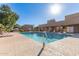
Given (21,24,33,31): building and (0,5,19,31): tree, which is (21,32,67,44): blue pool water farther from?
(0,5,19,31): tree

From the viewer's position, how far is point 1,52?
3.12 metres

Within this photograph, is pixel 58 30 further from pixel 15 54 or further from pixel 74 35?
pixel 15 54

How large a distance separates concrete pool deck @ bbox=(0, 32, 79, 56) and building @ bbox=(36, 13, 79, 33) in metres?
0.24

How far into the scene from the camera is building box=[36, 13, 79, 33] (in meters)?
3.32

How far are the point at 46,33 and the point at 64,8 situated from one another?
594mm

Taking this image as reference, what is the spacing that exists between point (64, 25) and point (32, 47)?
2.58ft

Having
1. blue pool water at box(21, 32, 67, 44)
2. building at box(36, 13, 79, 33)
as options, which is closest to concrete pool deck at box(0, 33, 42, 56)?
blue pool water at box(21, 32, 67, 44)

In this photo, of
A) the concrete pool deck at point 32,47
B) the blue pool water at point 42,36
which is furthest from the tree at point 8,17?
the blue pool water at point 42,36

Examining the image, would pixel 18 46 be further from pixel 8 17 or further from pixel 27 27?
pixel 8 17

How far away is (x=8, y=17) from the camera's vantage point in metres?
3.45

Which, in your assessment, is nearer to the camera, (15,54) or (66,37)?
(15,54)

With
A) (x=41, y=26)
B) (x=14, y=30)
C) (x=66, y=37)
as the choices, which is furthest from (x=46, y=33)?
(x=14, y=30)

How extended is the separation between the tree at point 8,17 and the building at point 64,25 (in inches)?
19.3

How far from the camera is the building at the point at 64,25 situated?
3.32m
